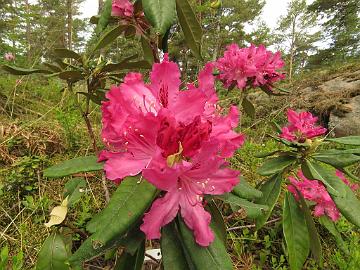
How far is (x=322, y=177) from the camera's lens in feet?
4.11

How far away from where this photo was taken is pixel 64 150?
262 cm

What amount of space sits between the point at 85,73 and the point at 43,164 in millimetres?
1225

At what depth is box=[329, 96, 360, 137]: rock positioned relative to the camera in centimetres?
507

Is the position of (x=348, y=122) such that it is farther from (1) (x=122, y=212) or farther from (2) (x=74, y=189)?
(1) (x=122, y=212)

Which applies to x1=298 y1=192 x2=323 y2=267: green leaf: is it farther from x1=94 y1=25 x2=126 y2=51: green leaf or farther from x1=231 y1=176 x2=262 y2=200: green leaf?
Answer: x1=94 y1=25 x2=126 y2=51: green leaf

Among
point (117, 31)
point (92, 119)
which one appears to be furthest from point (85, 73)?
point (92, 119)

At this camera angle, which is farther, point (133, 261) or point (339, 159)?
point (339, 159)

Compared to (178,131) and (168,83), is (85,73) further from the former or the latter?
(178,131)

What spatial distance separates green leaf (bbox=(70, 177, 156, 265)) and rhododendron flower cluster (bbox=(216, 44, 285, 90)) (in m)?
1.48

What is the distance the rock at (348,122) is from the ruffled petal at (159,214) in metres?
4.81

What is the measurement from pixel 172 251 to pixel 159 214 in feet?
0.45

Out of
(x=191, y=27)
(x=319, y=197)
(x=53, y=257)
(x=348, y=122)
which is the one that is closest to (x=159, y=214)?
(x=53, y=257)

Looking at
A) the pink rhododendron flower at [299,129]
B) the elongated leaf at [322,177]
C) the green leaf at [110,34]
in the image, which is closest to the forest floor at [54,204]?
the pink rhododendron flower at [299,129]

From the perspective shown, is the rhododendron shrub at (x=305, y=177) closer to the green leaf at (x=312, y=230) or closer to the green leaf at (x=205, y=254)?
the green leaf at (x=312, y=230)
